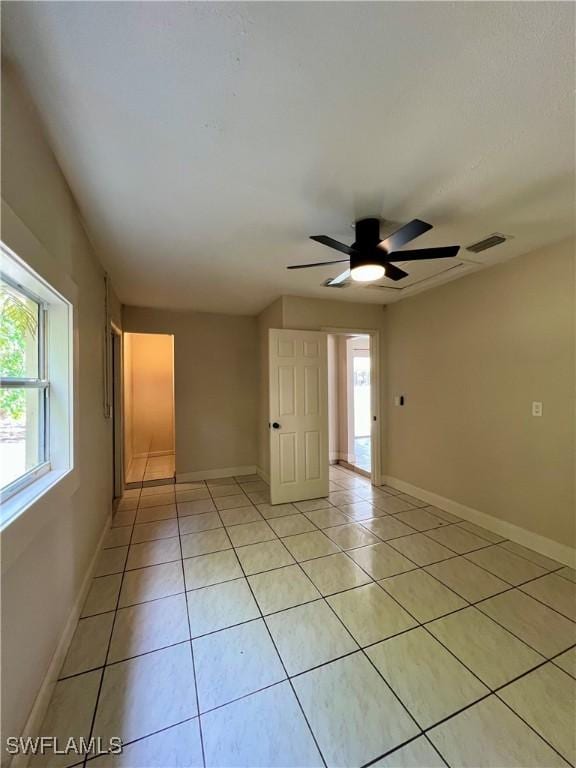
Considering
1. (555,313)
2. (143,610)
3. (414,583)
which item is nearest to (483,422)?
(555,313)

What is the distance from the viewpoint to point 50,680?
136 centimetres

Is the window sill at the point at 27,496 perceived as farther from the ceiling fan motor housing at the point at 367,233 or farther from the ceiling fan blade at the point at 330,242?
the ceiling fan motor housing at the point at 367,233

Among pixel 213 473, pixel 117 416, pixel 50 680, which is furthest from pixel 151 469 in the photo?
pixel 50 680

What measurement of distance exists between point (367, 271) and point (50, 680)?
2736 millimetres

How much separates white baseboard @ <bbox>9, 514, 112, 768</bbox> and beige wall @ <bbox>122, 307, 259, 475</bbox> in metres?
2.48

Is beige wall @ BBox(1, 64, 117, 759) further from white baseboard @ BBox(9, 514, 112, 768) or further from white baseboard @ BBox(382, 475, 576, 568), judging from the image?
white baseboard @ BBox(382, 475, 576, 568)

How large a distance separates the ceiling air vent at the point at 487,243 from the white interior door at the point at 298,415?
5.61 feet

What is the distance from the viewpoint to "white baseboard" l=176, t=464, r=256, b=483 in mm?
4327

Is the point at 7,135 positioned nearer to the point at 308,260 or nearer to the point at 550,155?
the point at 308,260

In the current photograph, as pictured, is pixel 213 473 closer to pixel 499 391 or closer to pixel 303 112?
pixel 499 391

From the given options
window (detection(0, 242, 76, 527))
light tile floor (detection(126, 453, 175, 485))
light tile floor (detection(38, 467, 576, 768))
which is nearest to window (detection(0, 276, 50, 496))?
window (detection(0, 242, 76, 527))

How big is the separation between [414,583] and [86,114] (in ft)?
10.4

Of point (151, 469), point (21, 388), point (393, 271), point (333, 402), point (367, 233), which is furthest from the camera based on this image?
point (333, 402)

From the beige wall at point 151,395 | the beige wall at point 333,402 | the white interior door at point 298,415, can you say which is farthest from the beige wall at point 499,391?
the beige wall at point 151,395
